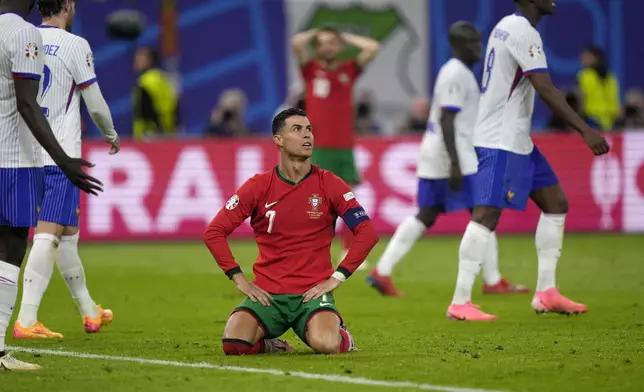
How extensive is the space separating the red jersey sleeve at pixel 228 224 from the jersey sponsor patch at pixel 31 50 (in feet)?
5.11

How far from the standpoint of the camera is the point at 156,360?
26.9ft

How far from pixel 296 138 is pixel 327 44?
246 inches

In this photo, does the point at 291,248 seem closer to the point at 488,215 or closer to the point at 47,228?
the point at 47,228

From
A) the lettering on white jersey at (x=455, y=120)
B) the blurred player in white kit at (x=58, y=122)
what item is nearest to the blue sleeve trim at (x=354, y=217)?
the blurred player in white kit at (x=58, y=122)

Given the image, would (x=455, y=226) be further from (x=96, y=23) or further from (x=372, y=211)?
(x=96, y=23)

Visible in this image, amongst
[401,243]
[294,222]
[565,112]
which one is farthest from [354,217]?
[401,243]

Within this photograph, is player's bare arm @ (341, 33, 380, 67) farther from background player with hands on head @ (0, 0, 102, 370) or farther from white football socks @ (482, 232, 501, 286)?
background player with hands on head @ (0, 0, 102, 370)

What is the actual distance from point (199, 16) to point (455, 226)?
29.9ft

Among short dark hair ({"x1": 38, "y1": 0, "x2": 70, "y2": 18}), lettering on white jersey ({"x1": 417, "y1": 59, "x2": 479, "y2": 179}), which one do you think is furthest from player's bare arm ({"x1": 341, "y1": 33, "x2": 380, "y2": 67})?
short dark hair ({"x1": 38, "y1": 0, "x2": 70, "y2": 18})

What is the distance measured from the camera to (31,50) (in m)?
7.59

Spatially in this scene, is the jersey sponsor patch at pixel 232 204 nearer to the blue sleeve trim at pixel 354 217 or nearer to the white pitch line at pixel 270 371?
the blue sleeve trim at pixel 354 217

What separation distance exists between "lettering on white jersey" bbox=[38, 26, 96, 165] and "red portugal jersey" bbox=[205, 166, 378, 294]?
1.77 metres

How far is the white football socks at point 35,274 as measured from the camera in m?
9.60

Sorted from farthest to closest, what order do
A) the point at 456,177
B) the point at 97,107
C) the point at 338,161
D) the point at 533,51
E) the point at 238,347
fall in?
the point at 338,161 < the point at 456,177 < the point at 533,51 < the point at 97,107 < the point at 238,347
